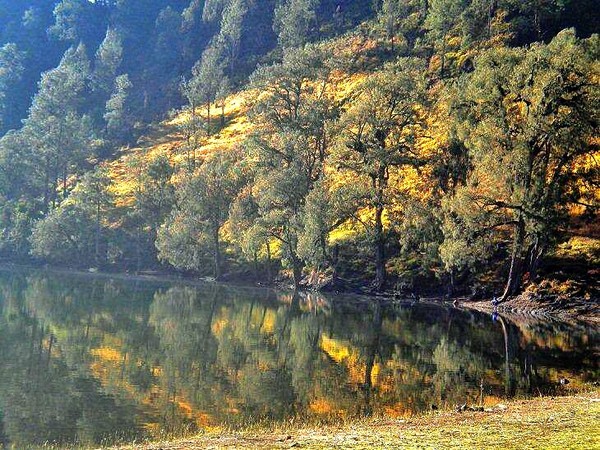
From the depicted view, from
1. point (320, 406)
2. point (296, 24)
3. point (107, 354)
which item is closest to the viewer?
point (320, 406)

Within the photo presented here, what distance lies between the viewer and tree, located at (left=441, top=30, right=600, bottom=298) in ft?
198

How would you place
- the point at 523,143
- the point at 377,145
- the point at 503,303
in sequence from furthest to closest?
the point at 377,145 < the point at 503,303 < the point at 523,143

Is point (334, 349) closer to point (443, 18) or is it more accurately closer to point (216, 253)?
point (216, 253)

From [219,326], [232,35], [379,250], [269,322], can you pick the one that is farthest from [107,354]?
[232,35]

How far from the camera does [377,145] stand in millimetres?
81062

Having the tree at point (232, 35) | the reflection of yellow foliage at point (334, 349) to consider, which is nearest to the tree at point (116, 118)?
the tree at point (232, 35)

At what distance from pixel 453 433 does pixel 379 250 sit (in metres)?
64.1

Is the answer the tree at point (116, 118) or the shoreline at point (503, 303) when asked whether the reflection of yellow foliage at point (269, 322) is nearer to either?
the shoreline at point (503, 303)

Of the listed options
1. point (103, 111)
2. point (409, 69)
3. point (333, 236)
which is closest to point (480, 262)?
point (333, 236)

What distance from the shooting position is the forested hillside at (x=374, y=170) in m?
63.7

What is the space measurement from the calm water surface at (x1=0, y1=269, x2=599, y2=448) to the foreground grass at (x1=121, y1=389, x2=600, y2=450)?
279cm

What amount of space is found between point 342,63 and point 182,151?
46.7 meters

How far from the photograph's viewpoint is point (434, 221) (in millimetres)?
73875

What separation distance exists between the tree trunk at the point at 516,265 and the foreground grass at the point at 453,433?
44317 mm
